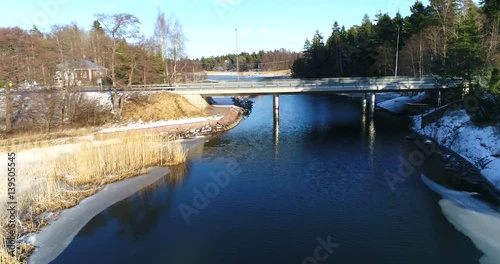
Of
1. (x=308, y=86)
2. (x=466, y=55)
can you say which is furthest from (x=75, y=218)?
(x=466, y=55)

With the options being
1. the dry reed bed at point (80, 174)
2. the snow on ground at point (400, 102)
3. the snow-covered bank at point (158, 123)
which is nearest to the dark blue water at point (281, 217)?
the dry reed bed at point (80, 174)

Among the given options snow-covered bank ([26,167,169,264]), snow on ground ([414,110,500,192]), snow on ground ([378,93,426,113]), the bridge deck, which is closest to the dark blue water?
snow-covered bank ([26,167,169,264])

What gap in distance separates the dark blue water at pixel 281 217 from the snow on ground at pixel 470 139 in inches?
104

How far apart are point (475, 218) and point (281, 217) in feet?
27.4

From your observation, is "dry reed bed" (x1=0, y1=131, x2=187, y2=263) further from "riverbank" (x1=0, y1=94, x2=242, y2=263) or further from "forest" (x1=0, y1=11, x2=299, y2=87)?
"forest" (x1=0, y1=11, x2=299, y2=87)

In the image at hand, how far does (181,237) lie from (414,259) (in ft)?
28.4

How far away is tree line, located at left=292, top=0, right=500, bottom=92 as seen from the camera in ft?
112

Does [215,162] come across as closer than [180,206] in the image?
No

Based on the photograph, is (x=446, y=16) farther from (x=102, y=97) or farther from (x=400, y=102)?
(x=102, y=97)

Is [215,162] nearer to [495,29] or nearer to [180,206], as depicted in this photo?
[180,206]

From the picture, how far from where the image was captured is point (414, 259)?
43.8 ft

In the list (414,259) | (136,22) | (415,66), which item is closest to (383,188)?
(414,259)

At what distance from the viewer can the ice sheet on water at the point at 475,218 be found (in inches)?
556

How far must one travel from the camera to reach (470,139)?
2712 cm
